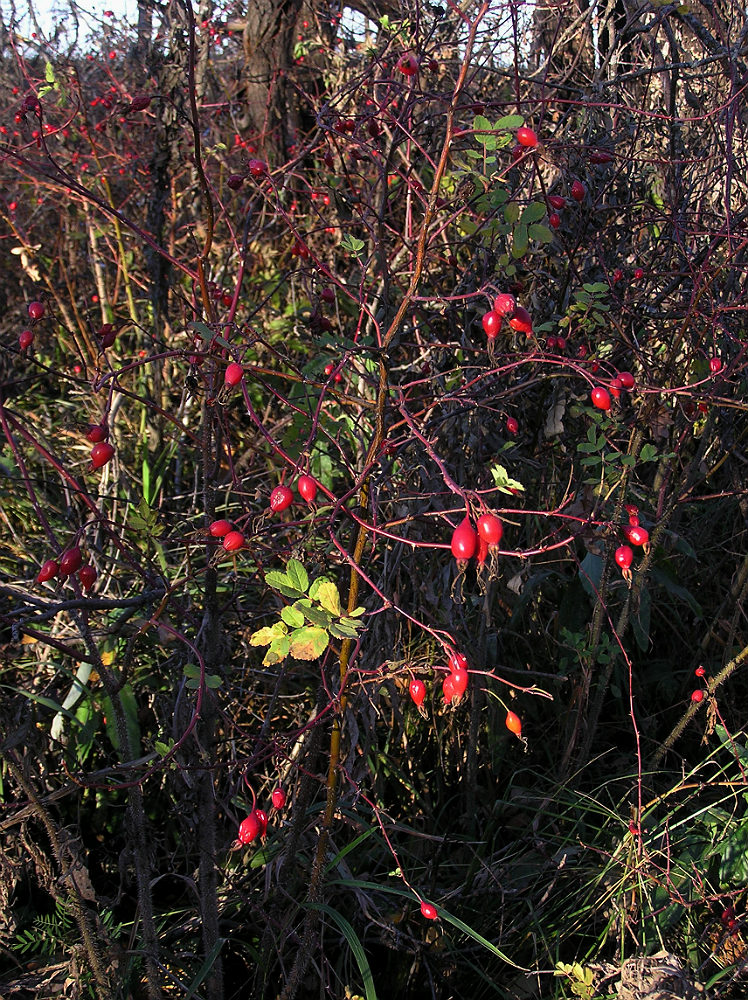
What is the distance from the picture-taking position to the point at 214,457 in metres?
1.33

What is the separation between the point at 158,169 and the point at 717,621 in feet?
6.98

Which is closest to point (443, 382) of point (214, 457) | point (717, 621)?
point (214, 457)

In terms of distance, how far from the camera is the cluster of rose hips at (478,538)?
80 cm

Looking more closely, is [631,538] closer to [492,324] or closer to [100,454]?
[492,324]

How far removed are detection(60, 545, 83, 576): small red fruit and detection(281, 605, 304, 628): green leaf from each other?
0.26m

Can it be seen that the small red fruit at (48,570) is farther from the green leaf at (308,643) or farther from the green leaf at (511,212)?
the green leaf at (511,212)

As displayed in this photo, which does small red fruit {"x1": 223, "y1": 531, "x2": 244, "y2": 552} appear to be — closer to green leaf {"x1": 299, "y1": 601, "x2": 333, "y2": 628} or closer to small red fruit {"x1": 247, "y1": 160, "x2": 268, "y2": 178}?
green leaf {"x1": 299, "y1": 601, "x2": 333, "y2": 628}

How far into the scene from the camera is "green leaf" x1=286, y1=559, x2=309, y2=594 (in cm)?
95

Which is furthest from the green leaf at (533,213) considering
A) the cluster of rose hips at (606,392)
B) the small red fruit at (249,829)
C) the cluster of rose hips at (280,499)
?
the small red fruit at (249,829)

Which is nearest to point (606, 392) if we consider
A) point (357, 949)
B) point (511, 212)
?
point (511, 212)

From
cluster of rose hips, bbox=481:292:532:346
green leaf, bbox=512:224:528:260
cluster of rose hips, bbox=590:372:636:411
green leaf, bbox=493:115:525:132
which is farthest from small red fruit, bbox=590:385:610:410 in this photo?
green leaf, bbox=493:115:525:132

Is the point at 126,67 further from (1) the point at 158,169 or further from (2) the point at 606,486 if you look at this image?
(2) the point at 606,486

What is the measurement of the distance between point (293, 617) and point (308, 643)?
43mm

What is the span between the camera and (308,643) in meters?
0.89
